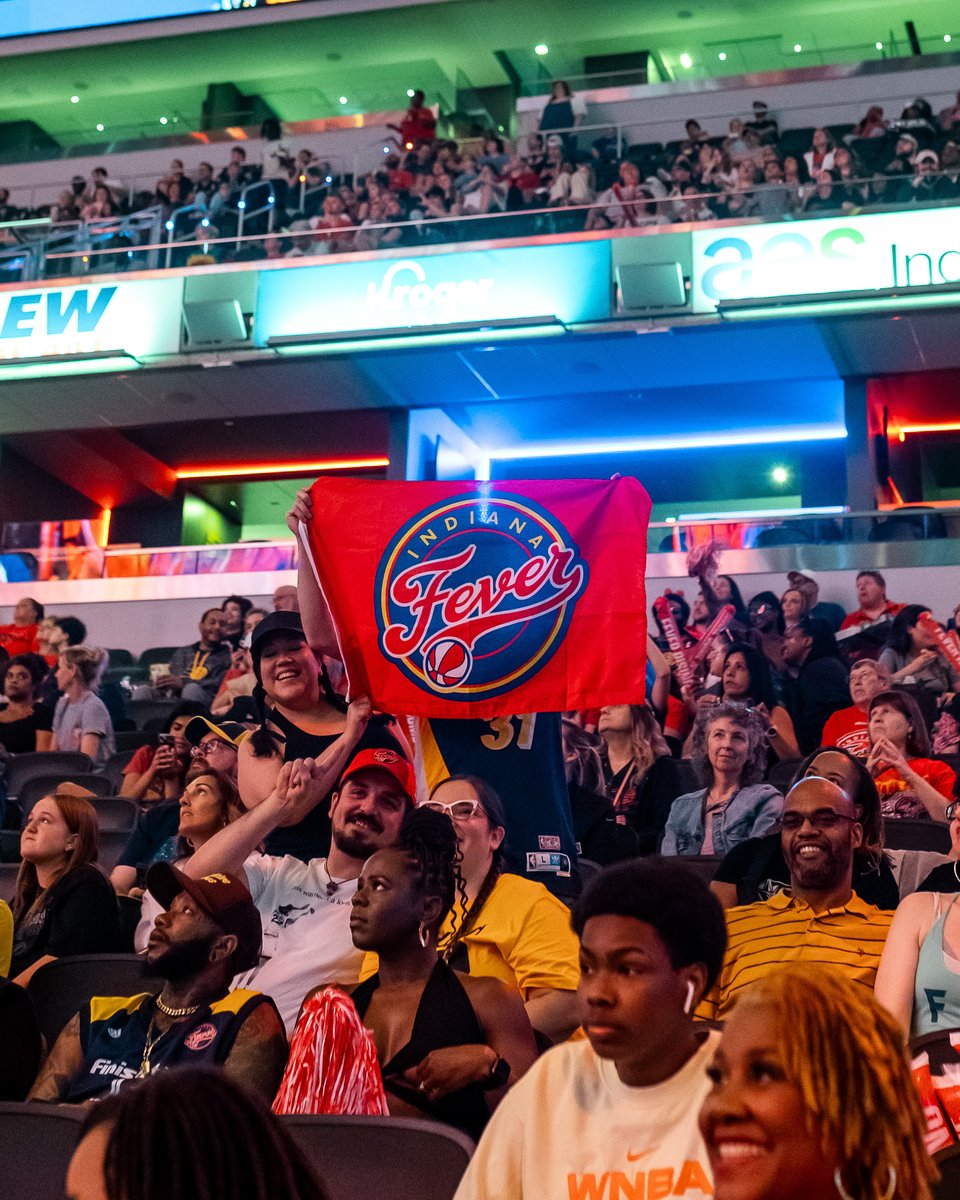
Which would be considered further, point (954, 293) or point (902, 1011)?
point (954, 293)

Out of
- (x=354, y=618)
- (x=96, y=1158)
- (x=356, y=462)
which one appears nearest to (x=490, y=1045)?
(x=96, y=1158)

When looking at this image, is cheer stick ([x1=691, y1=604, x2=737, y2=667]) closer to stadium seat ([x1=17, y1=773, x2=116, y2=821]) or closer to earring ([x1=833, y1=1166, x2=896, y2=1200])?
stadium seat ([x1=17, y1=773, x2=116, y2=821])

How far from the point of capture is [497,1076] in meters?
2.98

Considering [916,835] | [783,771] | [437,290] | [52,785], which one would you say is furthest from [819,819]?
[437,290]

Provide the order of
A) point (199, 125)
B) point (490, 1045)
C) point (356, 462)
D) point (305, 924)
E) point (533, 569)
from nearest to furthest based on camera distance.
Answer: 1. point (490, 1045)
2. point (305, 924)
3. point (533, 569)
4. point (356, 462)
5. point (199, 125)

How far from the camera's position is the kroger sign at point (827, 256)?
12469mm

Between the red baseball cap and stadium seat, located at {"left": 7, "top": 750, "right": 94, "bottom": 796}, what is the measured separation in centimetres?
386

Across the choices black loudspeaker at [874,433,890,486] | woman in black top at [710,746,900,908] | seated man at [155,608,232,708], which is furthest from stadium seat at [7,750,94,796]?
black loudspeaker at [874,433,890,486]

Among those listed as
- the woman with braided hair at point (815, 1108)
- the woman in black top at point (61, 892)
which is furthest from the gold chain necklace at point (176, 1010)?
the woman with braided hair at point (815, 1108)

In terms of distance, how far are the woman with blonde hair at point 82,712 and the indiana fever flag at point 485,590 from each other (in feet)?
12.1

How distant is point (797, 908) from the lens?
3.62m

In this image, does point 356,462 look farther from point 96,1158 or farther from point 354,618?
point 96,1158

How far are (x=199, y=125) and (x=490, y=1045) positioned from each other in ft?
67.5

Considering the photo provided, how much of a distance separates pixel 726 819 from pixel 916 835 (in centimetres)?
60
